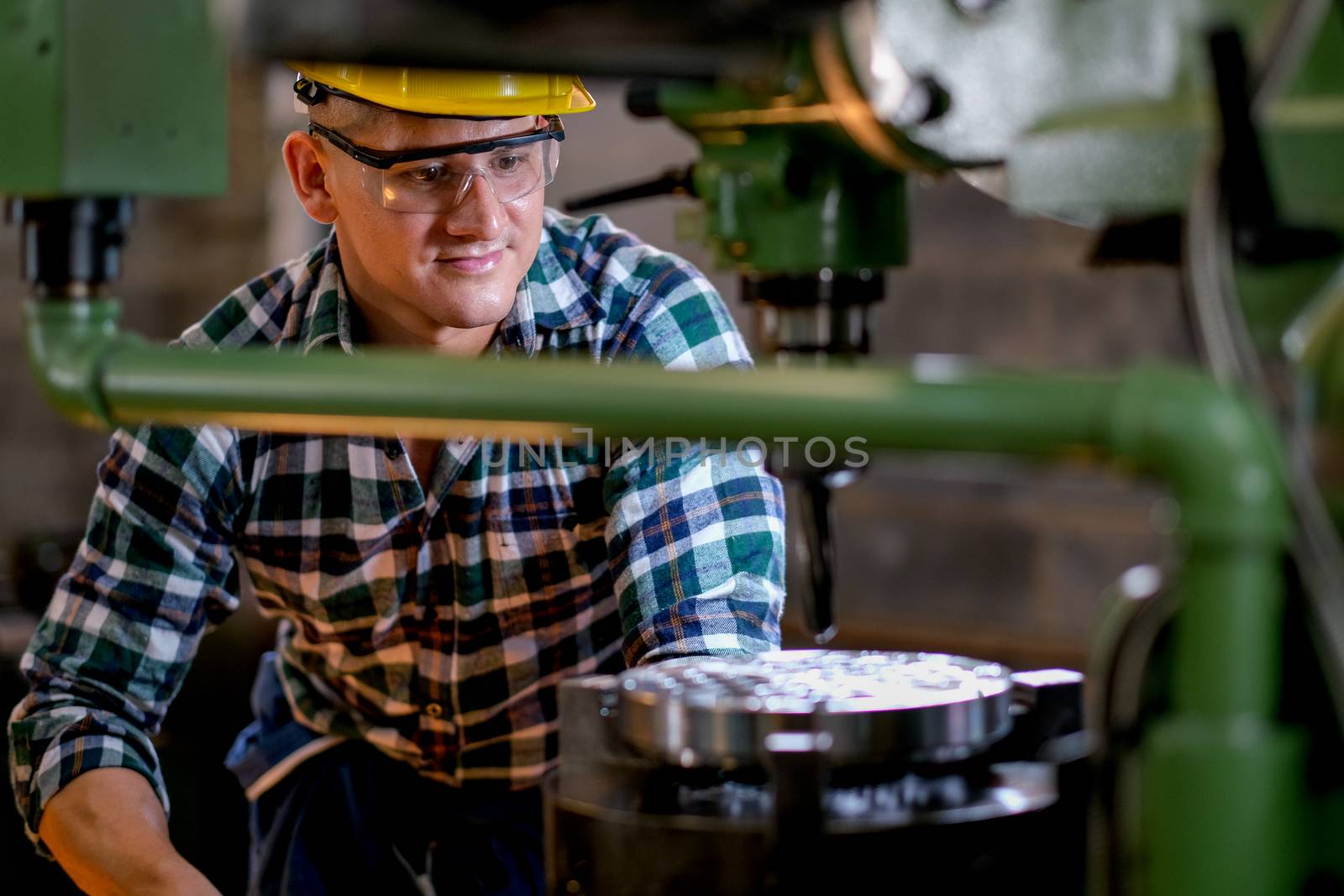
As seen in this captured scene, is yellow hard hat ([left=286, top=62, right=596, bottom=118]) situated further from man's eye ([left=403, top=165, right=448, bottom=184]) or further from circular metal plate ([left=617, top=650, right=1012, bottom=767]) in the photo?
circular metal plate ([left=617, top=650, right=1012, bottom=767])

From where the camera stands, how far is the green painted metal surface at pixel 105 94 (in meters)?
1.04

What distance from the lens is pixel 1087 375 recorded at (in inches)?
28.4

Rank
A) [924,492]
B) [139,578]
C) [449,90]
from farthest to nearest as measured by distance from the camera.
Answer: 1. [924,492]
2. [139,578]
3. [449,90]

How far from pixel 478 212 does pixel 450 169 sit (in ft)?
0.15

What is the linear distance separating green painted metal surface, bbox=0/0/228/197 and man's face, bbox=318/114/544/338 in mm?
380

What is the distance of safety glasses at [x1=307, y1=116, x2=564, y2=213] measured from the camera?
1.48 m

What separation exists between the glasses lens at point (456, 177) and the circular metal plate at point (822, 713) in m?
0.66

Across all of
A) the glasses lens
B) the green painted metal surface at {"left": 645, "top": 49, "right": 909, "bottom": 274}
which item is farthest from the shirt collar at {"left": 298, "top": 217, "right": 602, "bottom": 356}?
the green painted metal surface at {"left": 645, "top": 49, "right": 909, "bottom": 274}

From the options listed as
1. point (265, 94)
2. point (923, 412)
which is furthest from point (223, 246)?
point (923, 412)

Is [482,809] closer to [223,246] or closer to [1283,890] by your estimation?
[1283,890]

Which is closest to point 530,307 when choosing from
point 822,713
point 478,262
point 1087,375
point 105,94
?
point 478,262

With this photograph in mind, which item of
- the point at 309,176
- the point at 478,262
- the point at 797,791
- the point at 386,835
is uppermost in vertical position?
the point at 309,176

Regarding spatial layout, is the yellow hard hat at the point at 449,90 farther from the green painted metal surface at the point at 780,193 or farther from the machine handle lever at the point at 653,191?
the green painted metal surface at the point at 780,193

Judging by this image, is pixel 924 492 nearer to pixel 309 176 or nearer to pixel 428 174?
pixel 309 176
